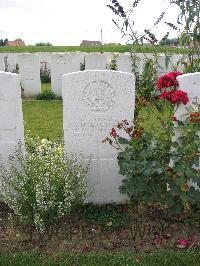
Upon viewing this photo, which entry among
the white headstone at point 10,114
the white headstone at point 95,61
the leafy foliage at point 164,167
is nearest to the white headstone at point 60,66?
the white headstone at point 95,61

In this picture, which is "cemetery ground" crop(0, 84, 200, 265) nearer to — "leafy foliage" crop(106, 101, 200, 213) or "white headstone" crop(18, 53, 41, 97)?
"leafy foliage" crop(106, 101, 200, 213)

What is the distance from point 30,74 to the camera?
11.9m

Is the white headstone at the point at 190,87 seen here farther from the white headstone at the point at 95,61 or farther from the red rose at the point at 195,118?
the white headstone at the point at 95,61

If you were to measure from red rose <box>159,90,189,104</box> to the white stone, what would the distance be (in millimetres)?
473

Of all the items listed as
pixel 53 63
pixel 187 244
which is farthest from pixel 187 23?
pixel 53 63

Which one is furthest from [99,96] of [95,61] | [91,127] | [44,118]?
[95,61]

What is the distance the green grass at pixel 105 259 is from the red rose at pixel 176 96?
4.45ft

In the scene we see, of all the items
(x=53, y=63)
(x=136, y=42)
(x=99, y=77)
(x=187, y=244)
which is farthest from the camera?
(x=53, y=63)

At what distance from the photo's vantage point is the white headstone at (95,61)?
1213 cm

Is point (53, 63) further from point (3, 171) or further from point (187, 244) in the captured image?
point (187, 244)

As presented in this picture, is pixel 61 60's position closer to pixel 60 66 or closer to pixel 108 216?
pixel 60 66

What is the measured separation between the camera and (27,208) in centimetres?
412

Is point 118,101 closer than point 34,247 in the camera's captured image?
No

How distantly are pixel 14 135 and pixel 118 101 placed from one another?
1.16 metres
